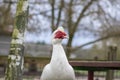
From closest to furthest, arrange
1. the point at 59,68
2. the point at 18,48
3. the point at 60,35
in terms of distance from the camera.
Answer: the point at 59,68
the point at 60,35
the point at 18,48

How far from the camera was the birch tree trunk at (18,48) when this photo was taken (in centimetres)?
687

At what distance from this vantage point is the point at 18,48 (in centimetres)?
693

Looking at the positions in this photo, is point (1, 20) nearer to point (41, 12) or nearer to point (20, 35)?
point (41, 12)

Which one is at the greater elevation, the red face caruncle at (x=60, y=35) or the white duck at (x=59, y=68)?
the red face caruncle at (x=60, y=35)

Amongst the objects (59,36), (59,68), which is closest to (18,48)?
(59,36)

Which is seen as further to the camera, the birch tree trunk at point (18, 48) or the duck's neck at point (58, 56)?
the birch tree trunk at point (18, 48)

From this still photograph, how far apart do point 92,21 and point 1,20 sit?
6.35 metres

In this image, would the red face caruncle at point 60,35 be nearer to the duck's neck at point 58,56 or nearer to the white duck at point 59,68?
the white duck at point 59,68

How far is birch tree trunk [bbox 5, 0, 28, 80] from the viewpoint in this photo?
6.87 metres

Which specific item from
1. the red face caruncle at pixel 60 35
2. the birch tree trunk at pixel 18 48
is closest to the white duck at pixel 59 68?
the red face caruncle at pixel 60 35

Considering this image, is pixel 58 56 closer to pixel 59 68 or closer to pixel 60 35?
pixel 59 68

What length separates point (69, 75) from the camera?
546 centimetres

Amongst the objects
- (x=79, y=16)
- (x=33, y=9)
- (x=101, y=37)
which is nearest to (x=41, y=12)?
(x=33, y=9)

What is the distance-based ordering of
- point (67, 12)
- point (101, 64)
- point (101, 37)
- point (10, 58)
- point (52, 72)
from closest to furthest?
Answer: 1. point (52, 72)
2. point (101, 64)
3. point (10, 58)
4. point (67, 12)
5. point (101, 37)
